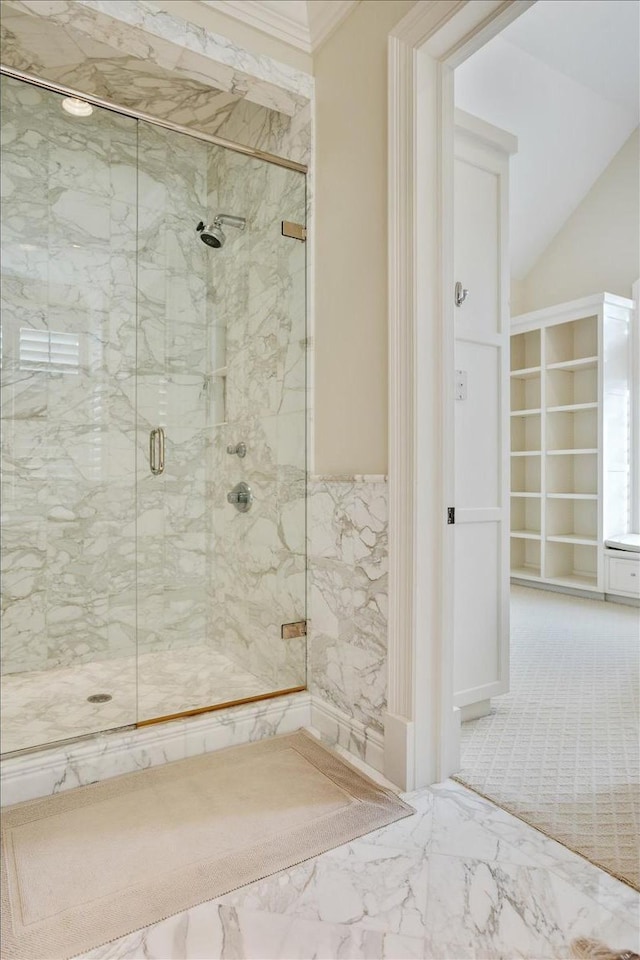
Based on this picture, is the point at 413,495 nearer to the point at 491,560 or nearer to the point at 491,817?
the point at 491,560

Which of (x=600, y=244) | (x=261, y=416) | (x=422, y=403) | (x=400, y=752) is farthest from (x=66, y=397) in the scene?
(x=600, y=244)

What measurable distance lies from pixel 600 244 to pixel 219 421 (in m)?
3.83

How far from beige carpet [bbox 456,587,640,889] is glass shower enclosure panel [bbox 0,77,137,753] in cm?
144

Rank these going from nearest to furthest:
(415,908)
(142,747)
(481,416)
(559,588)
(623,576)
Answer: (415,908), (142,747), (481,416), (623,576), (559,588)

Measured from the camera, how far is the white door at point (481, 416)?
218cm

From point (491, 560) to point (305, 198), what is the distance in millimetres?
1568

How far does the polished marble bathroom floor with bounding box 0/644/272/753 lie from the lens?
1.90 meters

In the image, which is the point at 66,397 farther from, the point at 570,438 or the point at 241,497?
the point at 570,438

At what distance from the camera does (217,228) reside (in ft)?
8.15

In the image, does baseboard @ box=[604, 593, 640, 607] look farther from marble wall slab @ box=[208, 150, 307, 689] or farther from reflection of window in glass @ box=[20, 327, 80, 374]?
reflection of window in glass @ box=[20, 327, 80, 374]

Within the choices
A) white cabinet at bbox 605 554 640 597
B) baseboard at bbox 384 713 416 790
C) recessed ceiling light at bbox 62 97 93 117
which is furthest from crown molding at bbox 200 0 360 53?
white cabinet at bbox 605 554 640 597

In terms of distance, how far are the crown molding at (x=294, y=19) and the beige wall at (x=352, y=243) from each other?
38 mm

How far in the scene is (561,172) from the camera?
452 centimetres

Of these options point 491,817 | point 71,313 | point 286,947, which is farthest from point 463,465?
point 71,313
